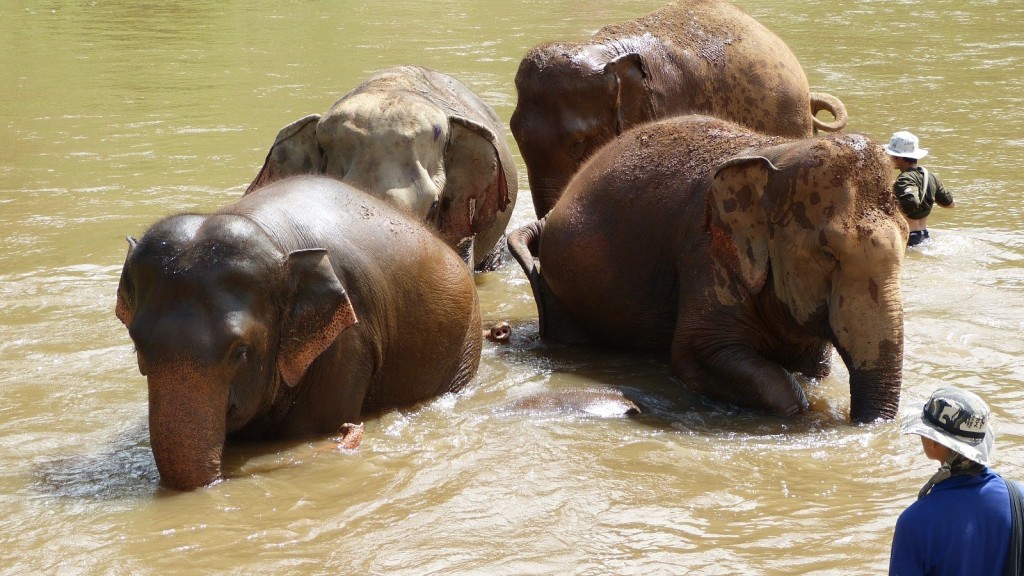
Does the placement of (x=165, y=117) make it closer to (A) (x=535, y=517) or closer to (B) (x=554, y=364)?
(B) (x=554, y=364)

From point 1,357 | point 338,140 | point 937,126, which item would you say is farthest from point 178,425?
point 937,126

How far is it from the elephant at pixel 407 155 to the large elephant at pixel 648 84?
1.66 ft

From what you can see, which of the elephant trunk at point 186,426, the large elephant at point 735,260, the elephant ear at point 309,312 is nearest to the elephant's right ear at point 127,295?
the elephant trunk at point 186,426

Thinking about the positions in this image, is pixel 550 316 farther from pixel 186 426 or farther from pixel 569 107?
pixel 186 426

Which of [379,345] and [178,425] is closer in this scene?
[178,425]

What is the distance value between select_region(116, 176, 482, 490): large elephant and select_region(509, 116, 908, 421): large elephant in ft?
2.91

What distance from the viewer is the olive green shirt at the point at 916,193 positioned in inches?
303

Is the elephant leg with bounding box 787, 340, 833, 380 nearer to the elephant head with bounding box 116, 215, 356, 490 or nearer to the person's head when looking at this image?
the elephant head with bounding box 116, 215, 356, 490

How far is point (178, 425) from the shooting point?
4.36 meters

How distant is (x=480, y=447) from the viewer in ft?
16.9

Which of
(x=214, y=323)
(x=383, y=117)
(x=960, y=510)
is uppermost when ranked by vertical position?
(x=960, y=510)

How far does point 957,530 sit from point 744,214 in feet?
9.69

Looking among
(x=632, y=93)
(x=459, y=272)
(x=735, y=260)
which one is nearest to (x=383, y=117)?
(x=459, y=272)

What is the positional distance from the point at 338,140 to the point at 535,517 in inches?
116
